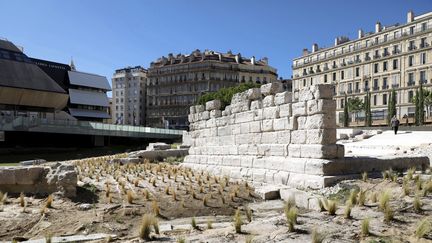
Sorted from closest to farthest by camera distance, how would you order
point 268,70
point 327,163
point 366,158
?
point 327,163
point 366,158
point 268,70

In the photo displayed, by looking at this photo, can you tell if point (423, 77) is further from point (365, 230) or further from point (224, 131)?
point (365, 230)

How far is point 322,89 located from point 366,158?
2.46 m

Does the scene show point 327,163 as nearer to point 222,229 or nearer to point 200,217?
point 200,217

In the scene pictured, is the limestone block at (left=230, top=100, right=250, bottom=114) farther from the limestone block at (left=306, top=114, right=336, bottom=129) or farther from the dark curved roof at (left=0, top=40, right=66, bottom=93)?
the dark curved roof at (left=0, top=40, right=66, bottom=93)

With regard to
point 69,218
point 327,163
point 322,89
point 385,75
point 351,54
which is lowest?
point 69,218

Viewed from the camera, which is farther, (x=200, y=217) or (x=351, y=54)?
(x=351, y=54)

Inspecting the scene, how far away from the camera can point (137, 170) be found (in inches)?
680

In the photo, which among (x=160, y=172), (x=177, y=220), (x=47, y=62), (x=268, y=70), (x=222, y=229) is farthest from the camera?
(x=268, y=70)

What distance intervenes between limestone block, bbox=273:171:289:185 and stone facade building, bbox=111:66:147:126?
103747 millimetres

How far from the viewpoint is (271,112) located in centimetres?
1359

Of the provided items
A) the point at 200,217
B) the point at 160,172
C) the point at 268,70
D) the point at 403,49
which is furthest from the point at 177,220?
the point at 268,70

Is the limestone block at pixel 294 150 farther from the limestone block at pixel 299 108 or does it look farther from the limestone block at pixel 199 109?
the limestone block at pixel 199 109

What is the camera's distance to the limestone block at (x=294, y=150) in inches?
468

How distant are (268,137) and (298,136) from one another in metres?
1.88
